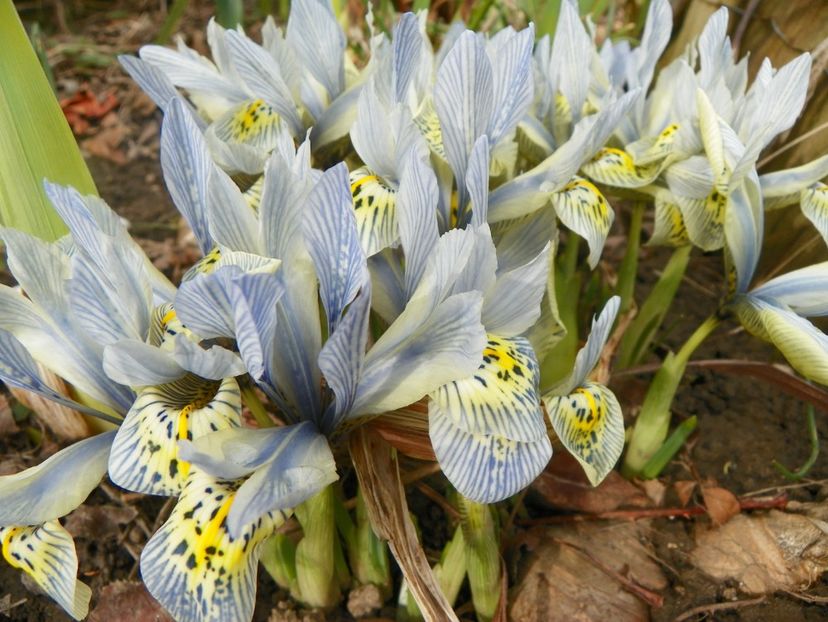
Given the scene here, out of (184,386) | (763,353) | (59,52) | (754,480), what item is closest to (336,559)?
(184,386)

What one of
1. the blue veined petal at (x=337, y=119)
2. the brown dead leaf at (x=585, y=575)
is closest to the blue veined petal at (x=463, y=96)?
the blue veined petal at (x=337, y=119)

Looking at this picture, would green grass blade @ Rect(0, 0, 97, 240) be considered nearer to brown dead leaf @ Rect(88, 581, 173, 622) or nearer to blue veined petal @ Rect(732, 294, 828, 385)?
brown dead leaf @ Rect(88, 581, 173, 622)

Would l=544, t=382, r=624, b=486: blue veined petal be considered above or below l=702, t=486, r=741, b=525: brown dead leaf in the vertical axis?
above

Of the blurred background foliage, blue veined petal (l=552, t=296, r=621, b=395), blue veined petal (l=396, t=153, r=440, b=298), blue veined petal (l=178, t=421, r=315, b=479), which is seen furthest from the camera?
the blurred background foliage

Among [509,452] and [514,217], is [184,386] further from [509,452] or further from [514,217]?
[514,217]

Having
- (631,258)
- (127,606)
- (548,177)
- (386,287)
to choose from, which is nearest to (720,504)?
(631,258)

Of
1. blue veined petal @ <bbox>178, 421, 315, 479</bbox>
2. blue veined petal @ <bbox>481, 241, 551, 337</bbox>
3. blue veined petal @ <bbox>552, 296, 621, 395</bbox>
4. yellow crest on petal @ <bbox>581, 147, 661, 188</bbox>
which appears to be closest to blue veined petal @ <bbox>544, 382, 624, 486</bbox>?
blue veined petal @ <bbox>552, 296, 621, 395</bbox>
